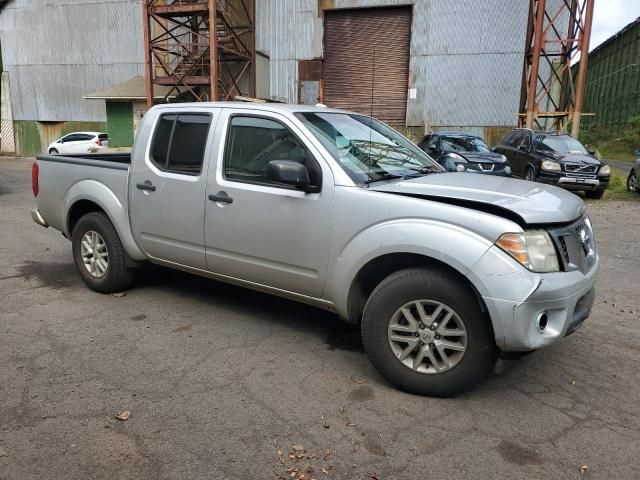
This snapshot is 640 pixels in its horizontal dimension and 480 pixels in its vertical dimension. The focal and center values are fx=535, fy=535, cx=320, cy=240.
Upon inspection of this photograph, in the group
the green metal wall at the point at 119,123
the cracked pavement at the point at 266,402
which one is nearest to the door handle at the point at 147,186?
the cracked pavement at the point at 266,402

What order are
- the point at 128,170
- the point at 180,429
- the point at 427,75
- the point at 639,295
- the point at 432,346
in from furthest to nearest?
1. the point at 427,75
2. the point at 639,295
3. the point at 128,170
4. the point at 432,346
5. the point at 180,429

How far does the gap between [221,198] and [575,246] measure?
8.37ft

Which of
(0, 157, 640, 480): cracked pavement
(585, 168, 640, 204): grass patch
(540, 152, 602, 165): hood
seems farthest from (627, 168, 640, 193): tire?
(0, 157, 640, 480): cracked pavement

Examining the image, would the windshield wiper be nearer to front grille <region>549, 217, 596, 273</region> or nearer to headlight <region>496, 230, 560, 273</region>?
headlight <region>496, 230, 560, 273</region>

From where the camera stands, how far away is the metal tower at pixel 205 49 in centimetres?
2083

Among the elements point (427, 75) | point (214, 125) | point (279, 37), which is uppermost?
point (279, 37)

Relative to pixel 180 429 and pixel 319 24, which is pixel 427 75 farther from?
pixel 180 429

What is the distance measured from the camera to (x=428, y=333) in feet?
10.9

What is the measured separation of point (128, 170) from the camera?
16.2ft

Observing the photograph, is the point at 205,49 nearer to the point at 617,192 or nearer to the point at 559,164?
the point at 559,164

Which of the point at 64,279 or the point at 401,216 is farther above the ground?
the point at 401,216

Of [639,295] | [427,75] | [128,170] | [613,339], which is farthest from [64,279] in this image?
[427,75]

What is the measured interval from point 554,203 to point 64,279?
5.04 m

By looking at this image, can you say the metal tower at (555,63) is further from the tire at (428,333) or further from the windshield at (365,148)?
the tire at (428,333)
